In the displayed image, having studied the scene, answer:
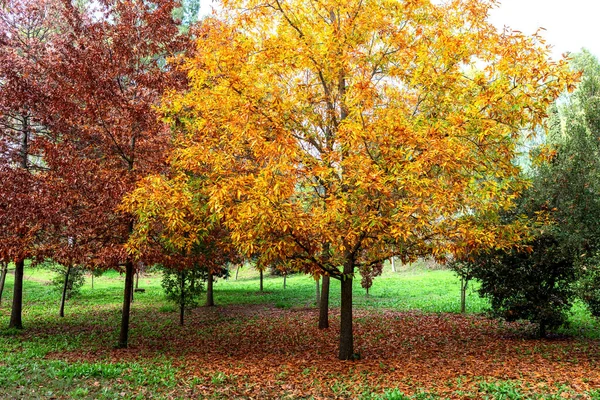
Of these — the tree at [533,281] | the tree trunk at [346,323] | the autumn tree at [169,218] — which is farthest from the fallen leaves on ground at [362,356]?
the autumn tree at [169,218]

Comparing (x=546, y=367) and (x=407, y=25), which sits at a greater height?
(x=407, y=25)

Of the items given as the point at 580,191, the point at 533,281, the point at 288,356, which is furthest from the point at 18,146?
the point at 580,191

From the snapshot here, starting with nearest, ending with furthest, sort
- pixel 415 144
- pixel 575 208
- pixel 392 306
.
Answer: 1. pixel 415 144
2. pixel 575 208
3. pixel 392 306

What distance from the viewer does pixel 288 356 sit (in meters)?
10.5

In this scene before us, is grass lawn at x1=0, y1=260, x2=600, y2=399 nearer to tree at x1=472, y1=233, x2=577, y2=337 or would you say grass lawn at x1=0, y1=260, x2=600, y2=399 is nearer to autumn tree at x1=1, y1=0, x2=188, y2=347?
tree at x1=472, y1=233, x2=577, y2=337

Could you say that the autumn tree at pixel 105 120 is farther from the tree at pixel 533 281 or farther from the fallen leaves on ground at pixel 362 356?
the tree at pixel 533 281

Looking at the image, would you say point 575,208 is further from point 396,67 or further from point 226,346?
point 226,346

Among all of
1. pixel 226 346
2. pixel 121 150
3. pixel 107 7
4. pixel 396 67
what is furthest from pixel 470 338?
pixel 107 7

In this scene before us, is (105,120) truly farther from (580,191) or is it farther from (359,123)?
(580,191)

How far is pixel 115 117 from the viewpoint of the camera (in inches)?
430

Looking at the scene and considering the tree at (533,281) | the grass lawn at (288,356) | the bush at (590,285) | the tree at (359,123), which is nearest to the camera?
the grass lawn at (288,356)

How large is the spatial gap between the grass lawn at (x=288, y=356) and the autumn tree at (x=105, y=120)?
2.39 m

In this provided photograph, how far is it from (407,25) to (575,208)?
574 cm

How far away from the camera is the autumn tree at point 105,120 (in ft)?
32.6
